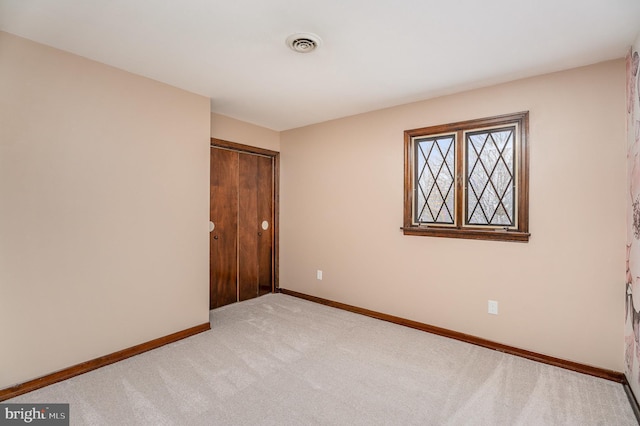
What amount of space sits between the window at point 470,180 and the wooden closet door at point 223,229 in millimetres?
2173

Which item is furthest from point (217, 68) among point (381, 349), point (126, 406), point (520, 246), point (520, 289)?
point (520, 289)

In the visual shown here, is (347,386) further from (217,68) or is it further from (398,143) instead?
(217,68)

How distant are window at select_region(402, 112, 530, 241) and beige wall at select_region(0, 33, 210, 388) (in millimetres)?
2258

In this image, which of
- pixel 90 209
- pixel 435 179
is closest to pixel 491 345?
pixel 435 179

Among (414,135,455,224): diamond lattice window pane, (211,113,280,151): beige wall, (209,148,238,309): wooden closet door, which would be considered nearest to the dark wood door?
(209,148,238,309): wooden closet door

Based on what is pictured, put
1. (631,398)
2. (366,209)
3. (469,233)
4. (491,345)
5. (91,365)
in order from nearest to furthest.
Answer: (631,398) → (91,365) → (491,345) → (469,233) → (366,209)

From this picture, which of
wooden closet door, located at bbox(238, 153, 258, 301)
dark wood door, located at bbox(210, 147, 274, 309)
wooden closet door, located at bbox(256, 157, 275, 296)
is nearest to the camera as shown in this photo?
dark wood door, located at bbox(210, 147, 274, 309)

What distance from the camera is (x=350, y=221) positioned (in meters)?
3.78

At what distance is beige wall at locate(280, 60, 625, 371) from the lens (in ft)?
7.57

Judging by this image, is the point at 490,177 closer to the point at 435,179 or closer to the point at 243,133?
the point at 435,179

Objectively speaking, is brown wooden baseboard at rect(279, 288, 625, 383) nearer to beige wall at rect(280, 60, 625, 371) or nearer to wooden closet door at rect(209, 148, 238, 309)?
beige wall at rect(280, 60, 625, 371)

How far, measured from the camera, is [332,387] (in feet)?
7.11

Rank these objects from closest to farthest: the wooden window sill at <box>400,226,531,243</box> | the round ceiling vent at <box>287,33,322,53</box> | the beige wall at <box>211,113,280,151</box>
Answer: the round ceiling vent at <box>287,33,322,53</box> → the wooden window sill at <box>400,226,531,243</box> → the beige wall at <box>211,113,280,151</box>

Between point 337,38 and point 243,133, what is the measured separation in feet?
7.49
